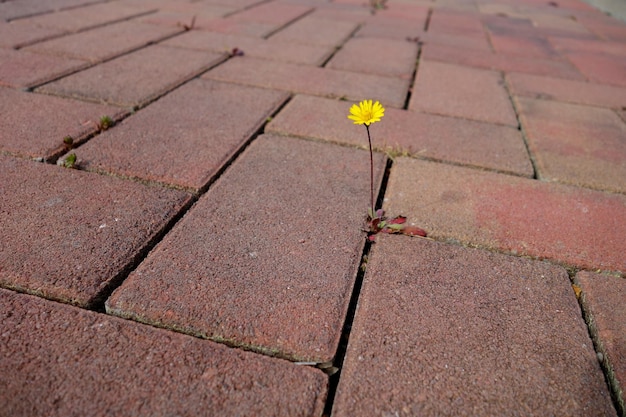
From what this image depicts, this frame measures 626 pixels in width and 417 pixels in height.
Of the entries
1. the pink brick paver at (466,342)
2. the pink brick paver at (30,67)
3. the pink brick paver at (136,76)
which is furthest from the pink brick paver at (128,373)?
the pink brick paver at (30,67)

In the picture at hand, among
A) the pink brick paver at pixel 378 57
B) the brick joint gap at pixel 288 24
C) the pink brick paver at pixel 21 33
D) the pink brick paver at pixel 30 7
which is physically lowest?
the brick joint gap at pixel 288 24

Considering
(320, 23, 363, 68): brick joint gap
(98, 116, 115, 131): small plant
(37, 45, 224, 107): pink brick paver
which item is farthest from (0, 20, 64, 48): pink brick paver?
(320, 23, 363, 68): brick joint gap

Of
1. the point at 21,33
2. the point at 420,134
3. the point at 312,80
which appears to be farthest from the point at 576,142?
the point at 21,33

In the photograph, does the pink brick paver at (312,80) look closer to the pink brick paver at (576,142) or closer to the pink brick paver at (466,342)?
the pink brick paver at (576,142)

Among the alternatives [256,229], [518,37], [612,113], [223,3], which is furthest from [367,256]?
[223,3]

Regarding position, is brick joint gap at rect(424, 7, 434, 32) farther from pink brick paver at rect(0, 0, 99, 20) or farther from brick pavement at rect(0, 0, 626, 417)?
pink brick paver at rect(0, 0, 99, 20)

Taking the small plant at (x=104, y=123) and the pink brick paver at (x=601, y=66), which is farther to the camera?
the pink brick paver at (x=601, y=66)
